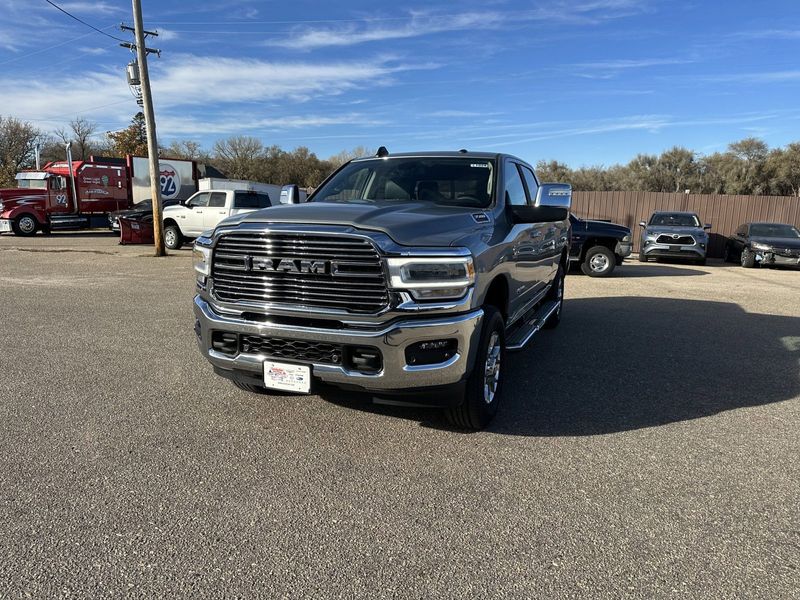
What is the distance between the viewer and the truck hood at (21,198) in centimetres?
2314

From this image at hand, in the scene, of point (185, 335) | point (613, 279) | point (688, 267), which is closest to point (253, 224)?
point (185, 335)

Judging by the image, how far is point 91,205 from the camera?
25.0 metres

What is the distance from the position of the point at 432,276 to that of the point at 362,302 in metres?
0.44

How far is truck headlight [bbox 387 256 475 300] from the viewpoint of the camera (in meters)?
3.23

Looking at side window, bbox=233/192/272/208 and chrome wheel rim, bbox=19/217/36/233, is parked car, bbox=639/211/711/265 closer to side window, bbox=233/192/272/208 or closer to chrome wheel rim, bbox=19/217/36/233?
Answer: side window, bbox=233/192/272/208

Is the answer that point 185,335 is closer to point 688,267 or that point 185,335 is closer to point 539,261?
point 539,261

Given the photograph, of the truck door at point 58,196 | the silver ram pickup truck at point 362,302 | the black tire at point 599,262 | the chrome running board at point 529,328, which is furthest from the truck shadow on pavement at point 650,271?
the truck door at point 58,196

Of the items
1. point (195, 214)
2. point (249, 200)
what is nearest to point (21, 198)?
point (195, 214)

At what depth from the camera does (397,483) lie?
10.3 feet

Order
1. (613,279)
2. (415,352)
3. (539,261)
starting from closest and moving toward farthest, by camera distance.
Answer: (415,352) < (539,261) < (613,279)

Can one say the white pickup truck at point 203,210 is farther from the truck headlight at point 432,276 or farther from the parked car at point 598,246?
the truck headlight at point 432,276

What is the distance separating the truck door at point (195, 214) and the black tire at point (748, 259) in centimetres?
1658

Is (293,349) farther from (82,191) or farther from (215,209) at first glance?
(82,191)

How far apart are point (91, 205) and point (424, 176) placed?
24810 millimetres
